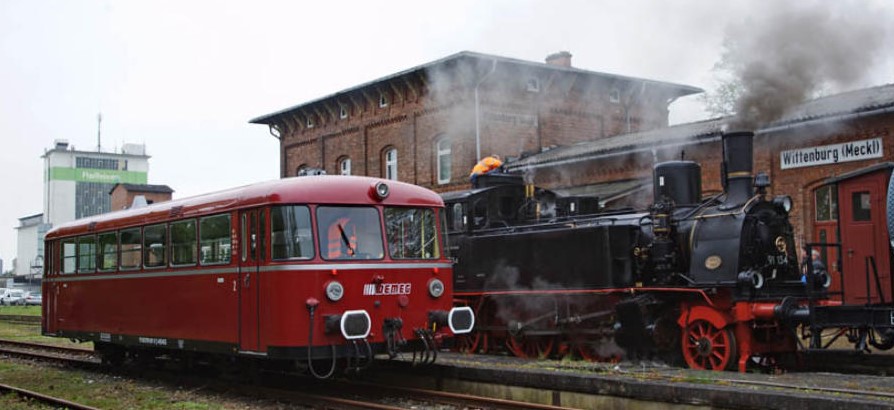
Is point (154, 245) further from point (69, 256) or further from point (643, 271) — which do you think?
point (643, 271)

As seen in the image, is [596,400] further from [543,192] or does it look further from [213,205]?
[543,192]

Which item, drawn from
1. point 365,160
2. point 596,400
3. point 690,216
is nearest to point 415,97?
point 365,160

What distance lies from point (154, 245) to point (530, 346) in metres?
6.27

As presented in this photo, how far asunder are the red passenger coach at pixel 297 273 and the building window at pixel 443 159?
53.1 feet

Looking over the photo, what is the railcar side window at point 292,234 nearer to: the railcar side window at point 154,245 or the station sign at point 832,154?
the railcar side window at point 154,245

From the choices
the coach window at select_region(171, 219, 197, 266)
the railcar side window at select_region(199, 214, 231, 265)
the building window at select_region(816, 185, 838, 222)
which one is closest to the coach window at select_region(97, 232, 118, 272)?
the coach window at select_region(171, 219, 197, 266)

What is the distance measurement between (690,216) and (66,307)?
1040cm

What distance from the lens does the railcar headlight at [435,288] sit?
11.0 metres

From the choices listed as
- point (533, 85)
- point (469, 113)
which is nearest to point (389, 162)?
point (469, 113)

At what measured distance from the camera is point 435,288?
11.0 meters

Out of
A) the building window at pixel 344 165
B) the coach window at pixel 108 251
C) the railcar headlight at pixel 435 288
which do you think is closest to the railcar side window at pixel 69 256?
the coach window at pixel 108 251

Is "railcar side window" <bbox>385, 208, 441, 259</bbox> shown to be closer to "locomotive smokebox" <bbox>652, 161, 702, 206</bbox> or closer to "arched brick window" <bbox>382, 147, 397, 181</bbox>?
"locomotive smokebox" <bbox>652, 161, 702, 206</bbox>

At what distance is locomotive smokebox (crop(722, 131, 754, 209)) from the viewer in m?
11.9

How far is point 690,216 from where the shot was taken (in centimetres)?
1261
